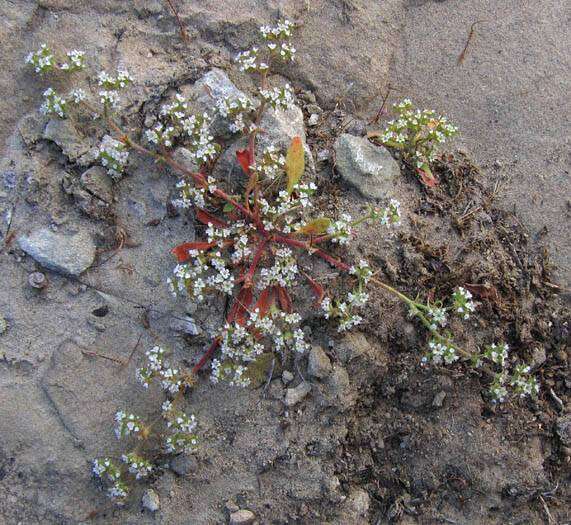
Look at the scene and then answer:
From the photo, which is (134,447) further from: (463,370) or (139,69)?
(139,69)

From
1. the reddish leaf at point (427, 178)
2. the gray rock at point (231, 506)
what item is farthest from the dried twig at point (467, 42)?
Answer: the gray rock at point (231, 506)

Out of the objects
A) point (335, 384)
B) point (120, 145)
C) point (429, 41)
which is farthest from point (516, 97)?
point (120, 145)

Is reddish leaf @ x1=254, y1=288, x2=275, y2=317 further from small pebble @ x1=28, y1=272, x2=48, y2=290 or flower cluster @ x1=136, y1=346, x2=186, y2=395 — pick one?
small pebble @ x1=28, y1=272, x2=48, y2=290

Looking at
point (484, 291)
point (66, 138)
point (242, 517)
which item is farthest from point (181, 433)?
point (484, 291)

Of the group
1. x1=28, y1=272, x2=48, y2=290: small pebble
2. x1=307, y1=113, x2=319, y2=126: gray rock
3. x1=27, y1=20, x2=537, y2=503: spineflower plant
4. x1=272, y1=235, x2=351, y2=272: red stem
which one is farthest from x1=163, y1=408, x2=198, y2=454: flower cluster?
x1=307, y1=113, x2=319, y2=126: gray rock

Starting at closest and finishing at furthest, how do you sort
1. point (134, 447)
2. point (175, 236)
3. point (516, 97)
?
1. point (134, 447)
2. point (175, 236)
3. point (516, 97)

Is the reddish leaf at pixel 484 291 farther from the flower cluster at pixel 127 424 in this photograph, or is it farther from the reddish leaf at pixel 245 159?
the flower cluster at pixel 127 424

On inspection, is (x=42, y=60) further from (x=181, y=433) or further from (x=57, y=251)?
(x=181, y=433)
